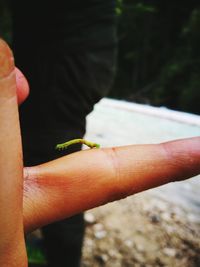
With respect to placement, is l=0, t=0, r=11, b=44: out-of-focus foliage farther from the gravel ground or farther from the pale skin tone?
the pale skin tone

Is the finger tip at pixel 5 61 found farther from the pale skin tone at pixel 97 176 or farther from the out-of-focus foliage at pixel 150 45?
the out-of-focus foliage at pixel 150 45

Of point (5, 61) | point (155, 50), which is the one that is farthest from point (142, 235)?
point (155, 50)

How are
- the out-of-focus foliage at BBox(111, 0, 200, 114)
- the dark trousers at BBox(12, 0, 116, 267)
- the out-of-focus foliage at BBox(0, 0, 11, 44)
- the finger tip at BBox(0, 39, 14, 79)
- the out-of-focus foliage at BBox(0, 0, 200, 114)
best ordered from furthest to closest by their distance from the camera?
the out-of-focus foliage at BBox(111, 0, 200, 114) → the out-of-focus foliage at BBox(0, 0, 200, 114) → the out-of-focus foliage at BBox(0, 0, 11, 44) → the dark trousers at BBox(12, 0, 116, 267) → the finger tip at BBox(0, 39, 14, 79)

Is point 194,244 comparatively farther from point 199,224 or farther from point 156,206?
point 156,206

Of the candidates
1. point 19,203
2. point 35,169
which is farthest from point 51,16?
point 19,203

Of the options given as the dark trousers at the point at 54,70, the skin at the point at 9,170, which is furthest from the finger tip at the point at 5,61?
the dark trousers at the point at 54,70

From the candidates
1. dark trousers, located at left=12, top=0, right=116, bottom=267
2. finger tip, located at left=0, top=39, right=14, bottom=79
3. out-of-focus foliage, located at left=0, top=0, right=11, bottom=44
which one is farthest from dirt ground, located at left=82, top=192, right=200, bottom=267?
out-of-focus foliage, located at left=0, top=0, right=11, bottom=44
